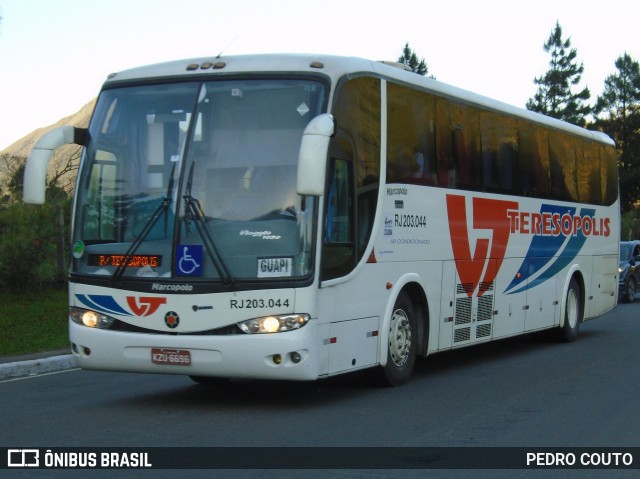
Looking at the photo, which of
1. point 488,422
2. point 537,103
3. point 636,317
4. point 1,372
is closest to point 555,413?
point 488,422

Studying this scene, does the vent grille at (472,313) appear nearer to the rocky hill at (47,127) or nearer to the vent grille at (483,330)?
the vent grille at (483,330)

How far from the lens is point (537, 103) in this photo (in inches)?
3378

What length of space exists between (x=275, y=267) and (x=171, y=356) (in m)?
1.22

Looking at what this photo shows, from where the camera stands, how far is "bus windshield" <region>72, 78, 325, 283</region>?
9.54 meters

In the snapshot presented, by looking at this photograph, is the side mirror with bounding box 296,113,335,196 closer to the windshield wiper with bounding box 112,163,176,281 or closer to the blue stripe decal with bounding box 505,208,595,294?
the windshield wiper with bounding box 112,163,176,281

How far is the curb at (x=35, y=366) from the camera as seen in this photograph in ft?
42.3

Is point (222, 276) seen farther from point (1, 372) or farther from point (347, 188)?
point (1, 372)

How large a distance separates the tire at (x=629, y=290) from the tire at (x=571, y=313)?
41.5 ft

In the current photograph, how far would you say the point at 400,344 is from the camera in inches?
450

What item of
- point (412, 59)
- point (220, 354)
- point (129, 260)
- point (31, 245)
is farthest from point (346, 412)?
point (412, 59)

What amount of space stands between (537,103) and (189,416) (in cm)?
7938

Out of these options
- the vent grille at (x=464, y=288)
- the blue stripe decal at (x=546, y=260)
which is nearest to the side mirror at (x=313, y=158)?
the vent grille at (x=464, y=288)

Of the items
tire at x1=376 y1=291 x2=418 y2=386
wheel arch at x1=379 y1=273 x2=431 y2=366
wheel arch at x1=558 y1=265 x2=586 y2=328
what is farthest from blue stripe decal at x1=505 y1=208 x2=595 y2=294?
tire at x1=376 y1=291 x2=418 y2=386

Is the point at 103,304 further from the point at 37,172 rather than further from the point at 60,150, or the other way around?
the point at 60,150
